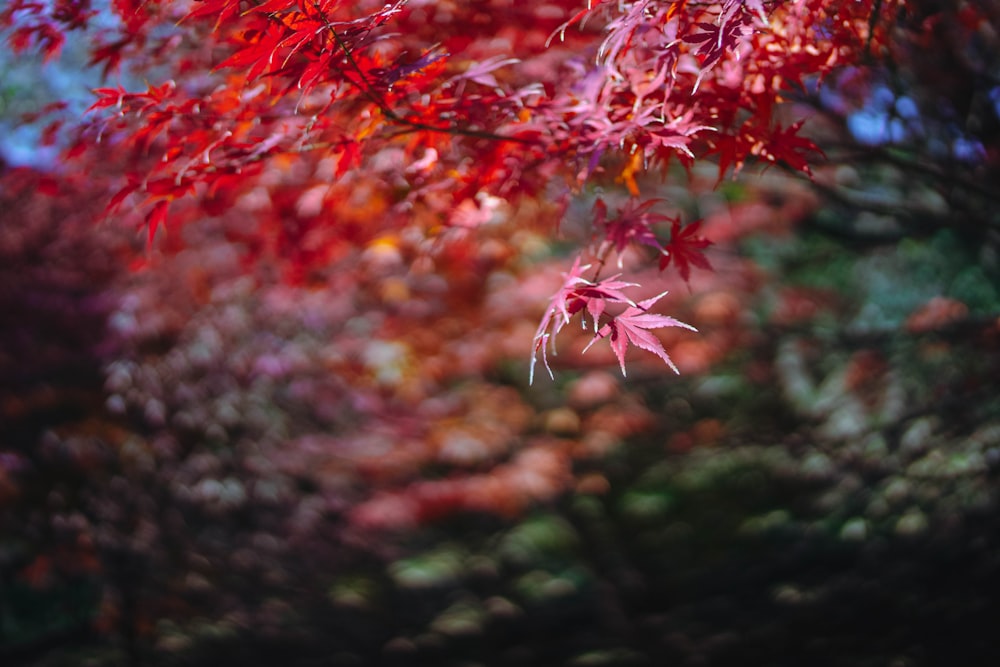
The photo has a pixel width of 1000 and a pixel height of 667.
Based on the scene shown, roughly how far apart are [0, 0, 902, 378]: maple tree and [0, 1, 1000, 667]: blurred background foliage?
2.97 ft

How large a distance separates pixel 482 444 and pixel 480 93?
10.8ft

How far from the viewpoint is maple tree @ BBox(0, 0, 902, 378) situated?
156cm

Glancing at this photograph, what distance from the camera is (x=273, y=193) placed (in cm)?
336

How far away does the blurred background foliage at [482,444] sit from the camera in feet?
13.5

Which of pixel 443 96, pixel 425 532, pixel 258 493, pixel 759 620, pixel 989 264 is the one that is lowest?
pixel 759 620

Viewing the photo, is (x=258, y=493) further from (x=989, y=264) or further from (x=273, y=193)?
(x=989, y=264)

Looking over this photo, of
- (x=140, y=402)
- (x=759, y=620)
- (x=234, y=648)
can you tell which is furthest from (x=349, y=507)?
(x=759, y=620)

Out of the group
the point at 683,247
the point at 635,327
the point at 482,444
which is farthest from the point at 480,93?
the point at 482,444

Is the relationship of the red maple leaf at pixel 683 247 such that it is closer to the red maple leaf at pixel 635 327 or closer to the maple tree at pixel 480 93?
the maple tree at pixel 480 93

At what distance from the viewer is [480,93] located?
2098 mm

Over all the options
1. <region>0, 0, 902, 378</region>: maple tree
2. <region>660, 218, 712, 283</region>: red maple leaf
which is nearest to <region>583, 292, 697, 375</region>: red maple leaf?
<region>0, 0, 902, 378</region>: maple tree

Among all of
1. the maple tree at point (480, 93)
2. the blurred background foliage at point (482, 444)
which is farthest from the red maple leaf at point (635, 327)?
the blurred background foliage at point (482, 444)

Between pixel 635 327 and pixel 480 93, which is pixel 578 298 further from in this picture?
pixel 480 93

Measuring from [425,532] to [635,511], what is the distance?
6.19 ft
